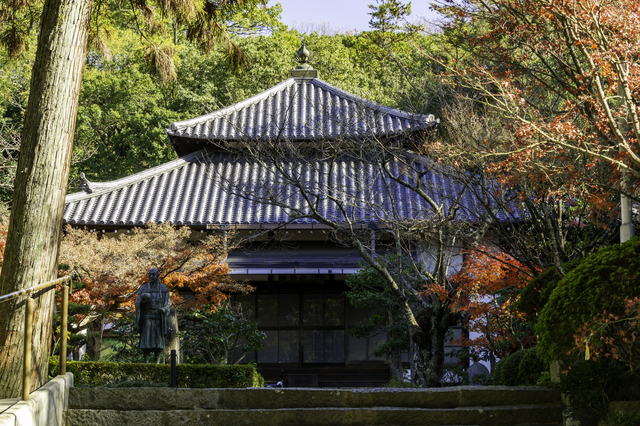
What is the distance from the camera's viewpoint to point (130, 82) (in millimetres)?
22969

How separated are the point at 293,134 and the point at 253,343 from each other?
657 centimetres

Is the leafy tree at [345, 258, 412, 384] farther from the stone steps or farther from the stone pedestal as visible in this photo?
the stone steps

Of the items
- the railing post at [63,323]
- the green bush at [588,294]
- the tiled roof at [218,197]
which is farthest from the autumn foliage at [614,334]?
the tiled roof at [218,197]

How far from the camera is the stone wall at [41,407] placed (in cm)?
425

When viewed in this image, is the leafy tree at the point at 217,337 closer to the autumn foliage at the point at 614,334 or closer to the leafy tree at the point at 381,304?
the leafy tree at the point at 381,304

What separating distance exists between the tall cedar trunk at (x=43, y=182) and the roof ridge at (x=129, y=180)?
330 inches

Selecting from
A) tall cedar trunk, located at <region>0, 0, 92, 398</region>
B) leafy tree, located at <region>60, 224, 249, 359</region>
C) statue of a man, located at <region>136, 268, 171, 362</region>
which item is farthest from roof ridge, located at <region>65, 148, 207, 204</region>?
tall cedar trunk, located at <region>0, 0, 92, 398</region>

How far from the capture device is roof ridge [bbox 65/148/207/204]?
46.0ft

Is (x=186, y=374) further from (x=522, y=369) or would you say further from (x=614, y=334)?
(x=614, y=334)

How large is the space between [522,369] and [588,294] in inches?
114

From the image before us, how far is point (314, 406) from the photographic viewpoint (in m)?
5.99

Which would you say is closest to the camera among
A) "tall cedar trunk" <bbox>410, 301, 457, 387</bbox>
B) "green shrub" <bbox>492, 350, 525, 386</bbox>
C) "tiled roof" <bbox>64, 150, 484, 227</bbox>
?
"green shrub" <bbox>492, 350, 525, 386</bbox>

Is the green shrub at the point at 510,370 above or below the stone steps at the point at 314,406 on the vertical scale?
above

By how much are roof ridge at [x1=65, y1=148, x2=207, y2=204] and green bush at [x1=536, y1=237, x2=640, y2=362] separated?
11.8 m
